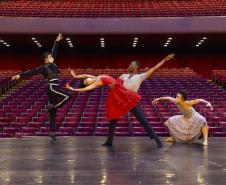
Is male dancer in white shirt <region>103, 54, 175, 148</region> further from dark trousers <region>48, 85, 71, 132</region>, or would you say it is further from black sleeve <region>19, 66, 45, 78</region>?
black sleeve <region>19, 66, 45, 78</region>

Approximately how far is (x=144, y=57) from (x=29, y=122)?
33.7 feet

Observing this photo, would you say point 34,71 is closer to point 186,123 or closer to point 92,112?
point 186,123

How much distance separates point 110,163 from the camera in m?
3.32

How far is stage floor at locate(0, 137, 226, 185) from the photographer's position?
2.69 metres

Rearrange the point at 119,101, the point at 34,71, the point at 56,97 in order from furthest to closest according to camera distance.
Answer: the point at 56,97
the point at 34,71
the point at 119,101

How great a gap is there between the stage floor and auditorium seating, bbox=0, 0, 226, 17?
9982 mm

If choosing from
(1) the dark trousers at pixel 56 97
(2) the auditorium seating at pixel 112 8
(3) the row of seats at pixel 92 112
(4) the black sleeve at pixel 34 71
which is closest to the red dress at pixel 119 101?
(1) the dark trousers at pixel 56 97

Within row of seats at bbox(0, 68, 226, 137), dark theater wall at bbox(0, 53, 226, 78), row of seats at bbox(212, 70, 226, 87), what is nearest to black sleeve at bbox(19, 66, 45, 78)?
row of seats at bbox(0, 68, 226, 137)

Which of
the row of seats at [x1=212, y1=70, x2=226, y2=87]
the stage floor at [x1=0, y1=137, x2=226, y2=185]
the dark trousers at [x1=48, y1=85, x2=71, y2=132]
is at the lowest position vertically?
the stage floor at [x1=0, y1=137, x2=226, y2=185]

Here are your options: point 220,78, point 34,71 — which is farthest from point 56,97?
point 220,78

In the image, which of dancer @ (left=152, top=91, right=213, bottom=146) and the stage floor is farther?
dancer @ (left=152, top=91, right=213, bottom=146)

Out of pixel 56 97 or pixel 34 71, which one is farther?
pixel 56 97

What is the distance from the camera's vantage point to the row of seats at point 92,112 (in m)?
6.25

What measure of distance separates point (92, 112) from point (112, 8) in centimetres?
824
